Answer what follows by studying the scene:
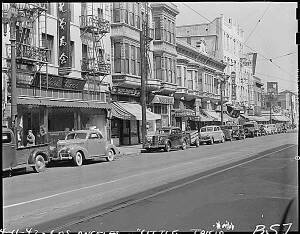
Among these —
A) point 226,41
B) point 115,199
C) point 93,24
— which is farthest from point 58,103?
point 115,199

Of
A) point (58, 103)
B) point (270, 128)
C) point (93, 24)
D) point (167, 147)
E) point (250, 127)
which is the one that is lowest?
point (167, 147)

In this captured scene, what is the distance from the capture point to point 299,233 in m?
2.51

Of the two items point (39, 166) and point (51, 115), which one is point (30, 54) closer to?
point (51, 115)

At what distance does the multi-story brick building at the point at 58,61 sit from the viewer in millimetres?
3352

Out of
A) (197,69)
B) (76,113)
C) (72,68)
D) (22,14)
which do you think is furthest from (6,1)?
(197,69)

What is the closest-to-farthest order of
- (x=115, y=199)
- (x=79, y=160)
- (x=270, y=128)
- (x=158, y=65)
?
(x=115, y=199), (x=158, y=65), (x=79, y=160), (x=270, y=128)

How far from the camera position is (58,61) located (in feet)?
12.3

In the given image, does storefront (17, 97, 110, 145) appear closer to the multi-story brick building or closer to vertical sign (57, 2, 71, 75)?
the multi-story brick building

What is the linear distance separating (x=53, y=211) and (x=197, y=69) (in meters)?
4.02

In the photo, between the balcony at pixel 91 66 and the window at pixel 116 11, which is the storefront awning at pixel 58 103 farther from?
the window at pixel 116 11

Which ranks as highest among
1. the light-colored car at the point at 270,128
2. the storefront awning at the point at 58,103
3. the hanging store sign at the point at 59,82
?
the hanging store sign at the point at 59,82

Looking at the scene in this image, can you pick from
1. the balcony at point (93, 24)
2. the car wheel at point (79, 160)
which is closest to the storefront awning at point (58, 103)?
the balcony at point (93, 24)

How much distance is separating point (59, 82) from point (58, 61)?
34 cm

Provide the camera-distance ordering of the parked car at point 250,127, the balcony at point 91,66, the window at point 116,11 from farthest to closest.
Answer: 1. the parked car at point 250,127
2. the balcony at point 91,66
3. the window at point 116,11
